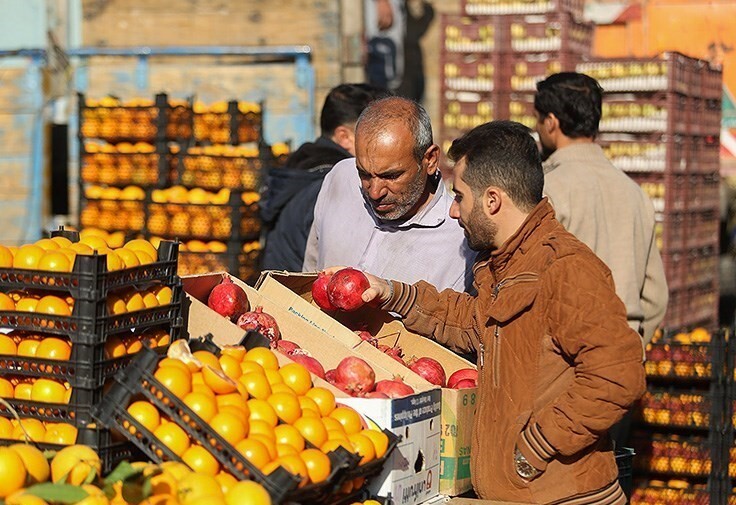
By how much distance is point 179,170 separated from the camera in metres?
8.88

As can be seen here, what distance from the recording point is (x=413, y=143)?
161 inches

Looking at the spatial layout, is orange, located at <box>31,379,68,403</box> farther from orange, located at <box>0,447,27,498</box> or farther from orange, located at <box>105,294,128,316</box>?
orange, located at <box>0,447,27,498</box>

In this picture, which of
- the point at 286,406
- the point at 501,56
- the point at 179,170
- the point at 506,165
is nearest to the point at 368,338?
the point at 506,165

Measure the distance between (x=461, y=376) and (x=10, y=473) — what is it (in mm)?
1710

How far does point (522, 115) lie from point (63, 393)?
280 inches

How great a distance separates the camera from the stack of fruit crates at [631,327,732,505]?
6.47 metres

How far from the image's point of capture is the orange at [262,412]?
2.93 m

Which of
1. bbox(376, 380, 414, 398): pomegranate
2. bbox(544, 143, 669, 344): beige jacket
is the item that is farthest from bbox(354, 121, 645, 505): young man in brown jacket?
bbox(544, 143, 669, 344): beige jacket

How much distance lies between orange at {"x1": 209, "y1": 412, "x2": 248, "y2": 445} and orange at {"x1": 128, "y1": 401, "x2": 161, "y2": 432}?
0.14 metres

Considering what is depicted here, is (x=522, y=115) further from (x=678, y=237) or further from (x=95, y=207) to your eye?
(x=95, y=207)

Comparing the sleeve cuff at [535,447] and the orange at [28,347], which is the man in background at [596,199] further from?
the orange at [28,347]

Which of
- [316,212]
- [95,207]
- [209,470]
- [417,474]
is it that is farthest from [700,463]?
[95,207]

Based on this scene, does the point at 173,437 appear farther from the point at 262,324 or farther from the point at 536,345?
the point at 536,345

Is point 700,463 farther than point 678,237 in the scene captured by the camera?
No
